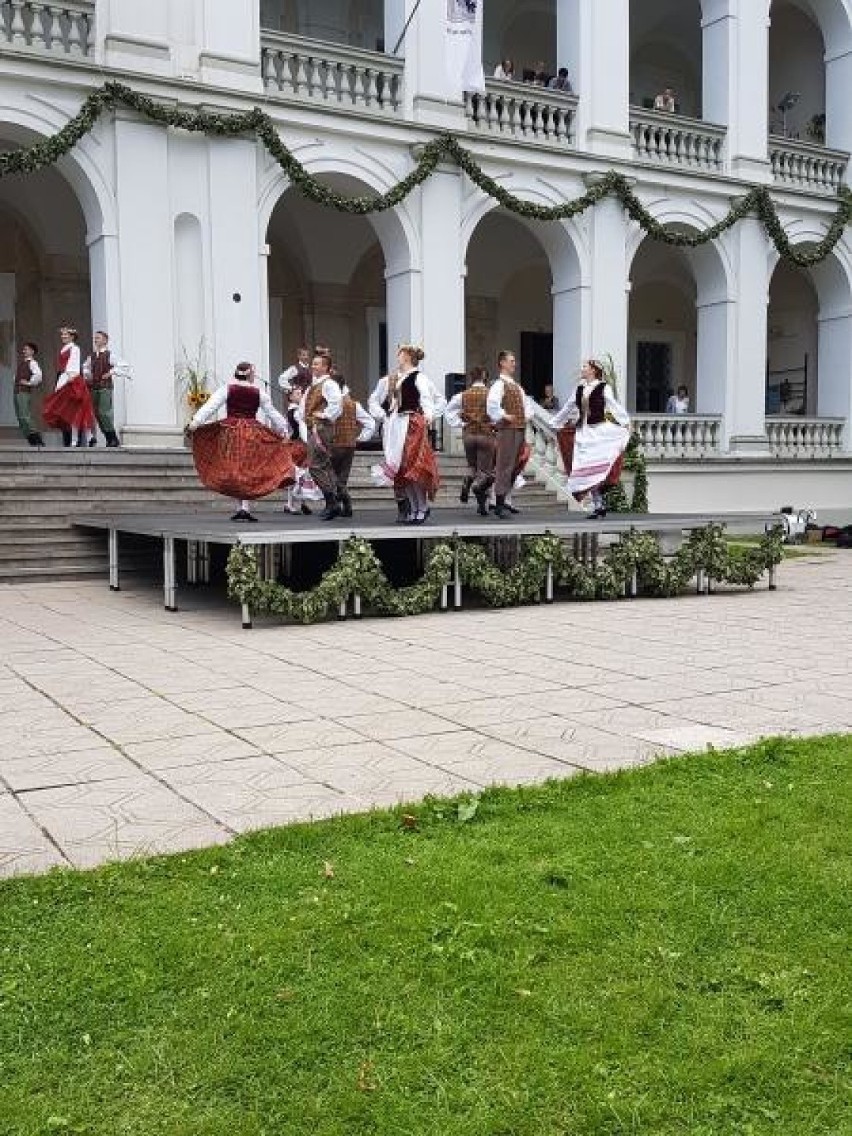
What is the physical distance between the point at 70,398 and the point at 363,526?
695 centimetres

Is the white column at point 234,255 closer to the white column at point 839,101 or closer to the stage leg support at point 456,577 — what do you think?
the stage leg support at point 456,577

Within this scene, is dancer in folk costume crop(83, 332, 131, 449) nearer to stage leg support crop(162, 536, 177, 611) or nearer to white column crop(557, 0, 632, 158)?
stage leg support crop(162, 536, 177, 611)

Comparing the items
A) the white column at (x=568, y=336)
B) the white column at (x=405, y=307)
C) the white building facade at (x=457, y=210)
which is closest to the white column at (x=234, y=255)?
the white building facade at (x=457, y=210)

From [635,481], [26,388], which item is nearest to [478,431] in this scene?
[635,481]

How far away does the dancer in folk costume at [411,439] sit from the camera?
36.8ft

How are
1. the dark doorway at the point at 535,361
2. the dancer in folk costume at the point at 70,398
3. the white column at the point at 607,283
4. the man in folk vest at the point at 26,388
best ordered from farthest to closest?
1. the dark doorway at the point at 535,361
2. the white column at the point at 607,283
3. the man in folk vest at the point at 26,388
4. the dancer in folk costume at the point at 70,398

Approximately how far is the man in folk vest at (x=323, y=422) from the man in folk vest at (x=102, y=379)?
495 cm

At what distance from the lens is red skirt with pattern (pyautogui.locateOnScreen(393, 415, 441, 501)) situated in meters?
11.2

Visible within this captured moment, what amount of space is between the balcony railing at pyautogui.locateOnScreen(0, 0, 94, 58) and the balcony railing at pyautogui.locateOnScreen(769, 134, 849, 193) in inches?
528

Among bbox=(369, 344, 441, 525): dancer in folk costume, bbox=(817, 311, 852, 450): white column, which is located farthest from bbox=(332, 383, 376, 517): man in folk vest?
bbox=(817, 311, 852, 450): white column

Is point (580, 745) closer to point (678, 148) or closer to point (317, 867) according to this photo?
point (317, 867)

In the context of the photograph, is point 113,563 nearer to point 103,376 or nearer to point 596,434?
point 103,376

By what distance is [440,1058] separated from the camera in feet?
8.44

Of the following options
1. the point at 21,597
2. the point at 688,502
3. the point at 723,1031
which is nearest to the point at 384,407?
the point at 21,597
